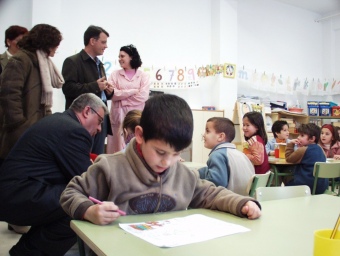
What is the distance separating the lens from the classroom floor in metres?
2.30

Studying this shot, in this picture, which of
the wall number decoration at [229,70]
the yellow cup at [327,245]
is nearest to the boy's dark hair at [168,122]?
the yellow cup at [327,245]

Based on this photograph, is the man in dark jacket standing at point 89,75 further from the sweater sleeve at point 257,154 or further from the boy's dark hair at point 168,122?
the boy's dark hair at point 168,122

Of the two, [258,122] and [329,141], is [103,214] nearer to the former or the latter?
[258,122]

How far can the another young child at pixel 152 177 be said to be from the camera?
3.55 ft

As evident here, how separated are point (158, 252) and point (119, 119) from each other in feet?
9.16

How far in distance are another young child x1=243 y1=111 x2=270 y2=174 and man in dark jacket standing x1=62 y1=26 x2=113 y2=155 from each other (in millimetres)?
1378

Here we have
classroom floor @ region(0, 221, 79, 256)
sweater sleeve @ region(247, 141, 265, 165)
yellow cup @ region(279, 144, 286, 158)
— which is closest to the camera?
classroom floor @ region(0, 221, 79, 256)

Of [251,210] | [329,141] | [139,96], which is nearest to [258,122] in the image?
[139,96]

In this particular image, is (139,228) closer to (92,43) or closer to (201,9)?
(92,43)

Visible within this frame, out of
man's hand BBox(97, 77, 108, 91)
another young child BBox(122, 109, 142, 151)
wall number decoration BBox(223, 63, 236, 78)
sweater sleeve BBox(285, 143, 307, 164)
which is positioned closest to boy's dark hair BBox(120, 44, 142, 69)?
man's hand BBox(97, 77, 108, 91)

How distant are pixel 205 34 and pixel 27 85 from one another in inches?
172

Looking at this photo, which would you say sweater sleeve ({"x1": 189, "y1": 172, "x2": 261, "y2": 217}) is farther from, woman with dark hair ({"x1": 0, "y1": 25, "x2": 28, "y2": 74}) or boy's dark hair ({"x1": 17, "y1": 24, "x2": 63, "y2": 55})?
woman with dark hair ({"x1": 0, "y1": 25, "x2": 28, "y2": 74})

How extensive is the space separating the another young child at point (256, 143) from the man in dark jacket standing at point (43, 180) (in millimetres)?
1773

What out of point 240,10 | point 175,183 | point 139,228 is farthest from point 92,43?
point 240,10
